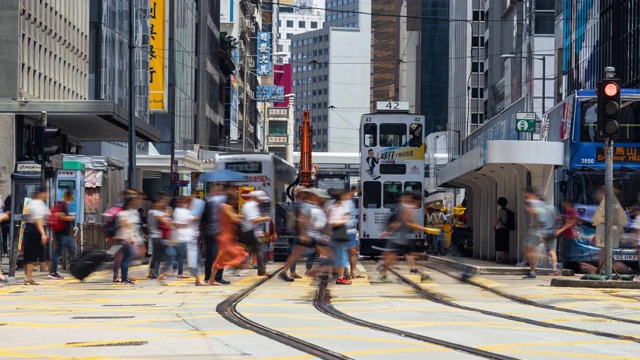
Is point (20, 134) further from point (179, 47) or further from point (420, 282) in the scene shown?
point (179, 47)

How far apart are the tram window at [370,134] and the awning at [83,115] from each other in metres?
6.81

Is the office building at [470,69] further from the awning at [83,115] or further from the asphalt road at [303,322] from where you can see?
the asphalt road at [303,322]

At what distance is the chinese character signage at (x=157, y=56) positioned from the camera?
195 feet

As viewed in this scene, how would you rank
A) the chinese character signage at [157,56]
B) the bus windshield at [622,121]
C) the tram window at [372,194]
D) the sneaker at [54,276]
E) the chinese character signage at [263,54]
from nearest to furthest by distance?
1. the sneaker at [54,276]
2. the bus windshield at [622,121]
3. the tram window at [372,194]
4. the chinese character signage at [157,56]
5. the chinese character signage at [263,54]

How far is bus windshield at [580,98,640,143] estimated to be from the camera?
1131 inches

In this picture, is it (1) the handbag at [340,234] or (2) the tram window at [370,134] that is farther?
(2) the tram window at [370,134]

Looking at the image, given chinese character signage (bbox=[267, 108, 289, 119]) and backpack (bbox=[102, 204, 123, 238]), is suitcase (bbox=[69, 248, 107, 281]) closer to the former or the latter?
backpack (bbox=[102, 204, 123, 238])

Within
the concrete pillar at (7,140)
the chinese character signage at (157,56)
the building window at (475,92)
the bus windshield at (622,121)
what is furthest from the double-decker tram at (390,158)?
the building window at (475,92)

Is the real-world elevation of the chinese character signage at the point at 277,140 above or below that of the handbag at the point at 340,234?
above

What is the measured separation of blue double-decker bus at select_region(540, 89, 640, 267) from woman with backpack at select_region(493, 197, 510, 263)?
2660 millimetres

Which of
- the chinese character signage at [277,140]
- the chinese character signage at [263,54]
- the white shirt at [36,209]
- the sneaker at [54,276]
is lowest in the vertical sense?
the sneaker at [54,276]

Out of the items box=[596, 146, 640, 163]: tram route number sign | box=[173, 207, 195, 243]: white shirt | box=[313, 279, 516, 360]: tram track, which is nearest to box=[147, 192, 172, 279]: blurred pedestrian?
box=[173, 207, 195, 243]: white shirt

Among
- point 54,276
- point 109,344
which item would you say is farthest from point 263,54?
point 109,344

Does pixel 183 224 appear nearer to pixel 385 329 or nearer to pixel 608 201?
pixel 608 201
